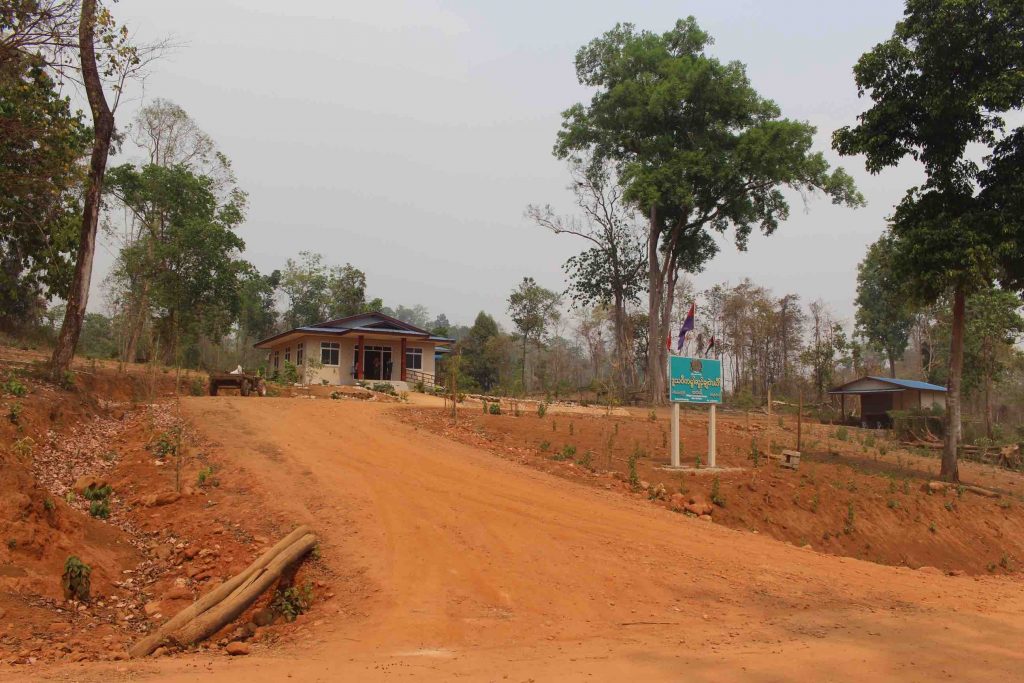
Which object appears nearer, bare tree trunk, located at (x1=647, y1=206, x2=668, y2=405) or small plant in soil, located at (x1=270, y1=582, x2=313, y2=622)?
small plant in soil, located at (x1=270, y1=582, x2=313, y2=622)

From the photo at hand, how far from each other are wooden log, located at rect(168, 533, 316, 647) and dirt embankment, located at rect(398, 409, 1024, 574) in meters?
6.13

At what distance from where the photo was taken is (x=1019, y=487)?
1816cm

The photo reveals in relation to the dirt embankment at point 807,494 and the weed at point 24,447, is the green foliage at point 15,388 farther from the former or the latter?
the dirt embankment at point 807,494

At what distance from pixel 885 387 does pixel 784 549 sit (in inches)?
1109

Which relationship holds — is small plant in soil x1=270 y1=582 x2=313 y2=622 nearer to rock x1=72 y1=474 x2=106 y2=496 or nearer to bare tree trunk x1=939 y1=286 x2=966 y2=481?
rock x1=72 y1=474 x2=106 y2=496

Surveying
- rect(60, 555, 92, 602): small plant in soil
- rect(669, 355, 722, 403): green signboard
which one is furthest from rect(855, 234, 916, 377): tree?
rect(60, 555, 92, 602): small plant in soil

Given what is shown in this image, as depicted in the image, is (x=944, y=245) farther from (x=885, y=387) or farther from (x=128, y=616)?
(x=885, y=387)

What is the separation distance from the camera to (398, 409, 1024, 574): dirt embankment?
1171 cm

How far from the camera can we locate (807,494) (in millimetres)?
12773

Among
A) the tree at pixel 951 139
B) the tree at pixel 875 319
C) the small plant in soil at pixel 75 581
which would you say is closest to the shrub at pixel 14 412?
the small plant in soil at pixel 75 581

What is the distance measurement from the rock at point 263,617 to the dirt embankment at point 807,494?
6.67 m

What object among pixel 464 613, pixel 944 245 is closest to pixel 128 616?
pixel 464 613

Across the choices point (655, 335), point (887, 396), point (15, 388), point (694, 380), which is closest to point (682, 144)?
point (655, 335)

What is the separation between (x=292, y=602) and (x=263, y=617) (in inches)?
12.4
